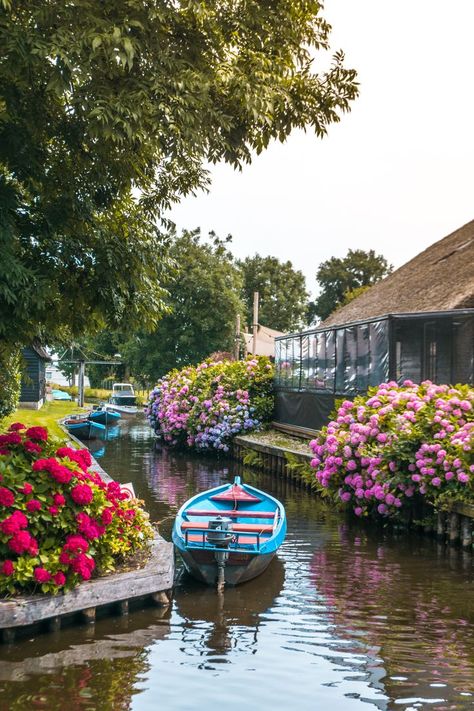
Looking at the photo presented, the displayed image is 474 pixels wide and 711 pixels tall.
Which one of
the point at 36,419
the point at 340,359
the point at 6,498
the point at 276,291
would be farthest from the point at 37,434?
the point at 276,291

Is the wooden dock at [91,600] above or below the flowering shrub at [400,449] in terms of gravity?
below

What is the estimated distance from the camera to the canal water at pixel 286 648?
7660mm

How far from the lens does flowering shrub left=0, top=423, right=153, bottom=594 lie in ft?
29.3

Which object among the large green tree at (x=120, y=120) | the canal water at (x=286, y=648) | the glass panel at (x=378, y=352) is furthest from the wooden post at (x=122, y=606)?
the glass panel at (x=378, y=352)

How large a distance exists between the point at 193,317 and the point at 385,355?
41.8m

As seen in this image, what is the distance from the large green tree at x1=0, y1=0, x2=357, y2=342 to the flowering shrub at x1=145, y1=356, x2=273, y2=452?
770 inches

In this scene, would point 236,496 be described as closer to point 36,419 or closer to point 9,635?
point 9,635

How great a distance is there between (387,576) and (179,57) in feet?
25.7

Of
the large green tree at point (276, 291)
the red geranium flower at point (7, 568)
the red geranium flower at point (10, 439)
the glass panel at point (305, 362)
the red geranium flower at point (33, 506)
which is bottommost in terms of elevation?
the red geranium flower at point (7, 568)

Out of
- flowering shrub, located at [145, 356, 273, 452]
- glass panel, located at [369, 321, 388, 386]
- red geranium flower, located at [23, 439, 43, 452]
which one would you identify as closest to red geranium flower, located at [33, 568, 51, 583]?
red geranium flower, located at [23, 439, 43, 452]

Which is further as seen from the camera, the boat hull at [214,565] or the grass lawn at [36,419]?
the grass lawn at [36,419]

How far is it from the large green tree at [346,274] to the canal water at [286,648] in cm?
6422

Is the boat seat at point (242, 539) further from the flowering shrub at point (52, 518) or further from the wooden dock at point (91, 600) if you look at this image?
the flowering shrub at point (52, 518)

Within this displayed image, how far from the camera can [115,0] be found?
9.73 m
